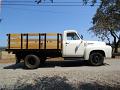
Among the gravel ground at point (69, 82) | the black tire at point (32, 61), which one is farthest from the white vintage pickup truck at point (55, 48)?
the gravel ground at point (69, 82)

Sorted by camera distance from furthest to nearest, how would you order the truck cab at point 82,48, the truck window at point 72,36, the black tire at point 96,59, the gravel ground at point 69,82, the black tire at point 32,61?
the truck window at point 72,36 → the truck cab at point 82,48 → the black tire at point 96,59 → the black tire at point 32,61 → the gravel ground at point 69,82

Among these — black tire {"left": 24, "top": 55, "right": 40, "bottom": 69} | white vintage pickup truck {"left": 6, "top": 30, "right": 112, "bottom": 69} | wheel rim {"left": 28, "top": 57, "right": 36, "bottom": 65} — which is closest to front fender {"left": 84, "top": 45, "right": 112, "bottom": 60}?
white vintage pickup truck {"left": 6, "top": 30, "right": 112, "bottom": 69}

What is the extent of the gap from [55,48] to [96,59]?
2582 millimetres

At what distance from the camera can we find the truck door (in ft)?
61.3

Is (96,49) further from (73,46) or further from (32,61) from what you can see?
(32,61)

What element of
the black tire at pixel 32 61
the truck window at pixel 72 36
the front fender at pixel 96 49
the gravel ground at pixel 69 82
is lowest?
the gravel ground at pixel 69 82

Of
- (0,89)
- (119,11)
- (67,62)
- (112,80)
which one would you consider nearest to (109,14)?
(119,11)

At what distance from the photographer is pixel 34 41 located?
18.6 metres

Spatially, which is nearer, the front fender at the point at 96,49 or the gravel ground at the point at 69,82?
the gravel ground at the point at 69,82

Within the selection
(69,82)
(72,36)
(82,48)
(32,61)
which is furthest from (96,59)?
(69,82)

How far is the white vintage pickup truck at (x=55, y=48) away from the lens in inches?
724

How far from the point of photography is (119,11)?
32.2 feet

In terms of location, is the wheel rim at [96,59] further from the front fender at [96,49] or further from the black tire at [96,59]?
the front fender at [96,49]

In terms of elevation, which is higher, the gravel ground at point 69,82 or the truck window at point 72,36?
the truck window at point 72,36
